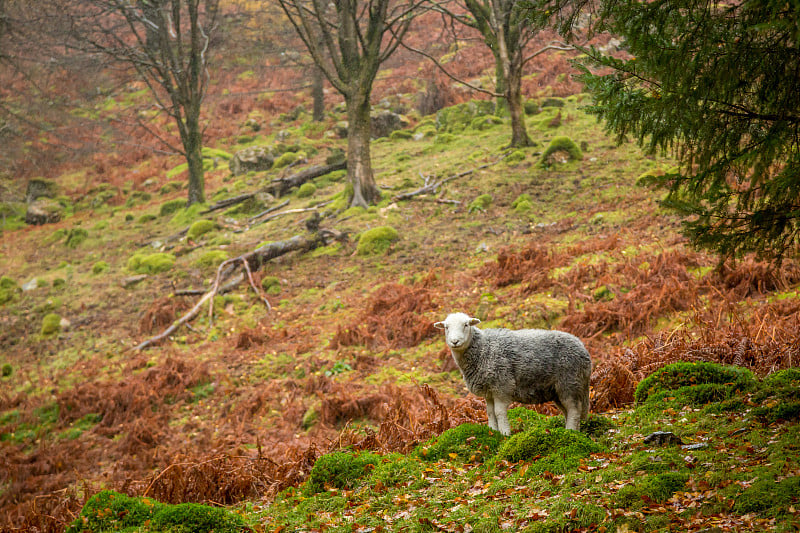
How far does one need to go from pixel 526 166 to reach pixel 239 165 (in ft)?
44.3

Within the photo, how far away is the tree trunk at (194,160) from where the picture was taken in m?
21.3

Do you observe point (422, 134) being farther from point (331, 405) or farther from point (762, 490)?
point (762, 490)

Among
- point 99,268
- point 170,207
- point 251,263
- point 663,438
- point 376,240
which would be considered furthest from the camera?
point 170,207

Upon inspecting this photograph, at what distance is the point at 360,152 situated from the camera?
56.5 feet

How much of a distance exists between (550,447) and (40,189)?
2893 centimetres

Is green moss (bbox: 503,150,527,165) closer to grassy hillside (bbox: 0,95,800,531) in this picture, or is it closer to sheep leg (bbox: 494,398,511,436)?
grassy hillside (bbox: 0,95,800,531)

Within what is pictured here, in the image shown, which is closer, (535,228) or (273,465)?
(273,465)

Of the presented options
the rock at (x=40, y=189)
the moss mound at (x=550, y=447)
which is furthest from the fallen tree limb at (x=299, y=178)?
the moss mound at (x=550, y=447)

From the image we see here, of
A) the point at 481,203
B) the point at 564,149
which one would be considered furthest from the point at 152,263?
the point at 564,149

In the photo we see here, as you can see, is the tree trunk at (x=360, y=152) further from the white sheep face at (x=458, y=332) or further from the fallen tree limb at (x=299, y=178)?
the white sheep face at (x=458, y=332)

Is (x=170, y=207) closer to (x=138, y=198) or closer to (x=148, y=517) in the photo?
(x=138, y=198)

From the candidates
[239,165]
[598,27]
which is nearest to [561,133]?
[239,165]

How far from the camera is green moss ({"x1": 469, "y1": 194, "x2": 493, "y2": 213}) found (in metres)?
15.8

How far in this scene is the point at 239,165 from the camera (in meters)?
25.2
